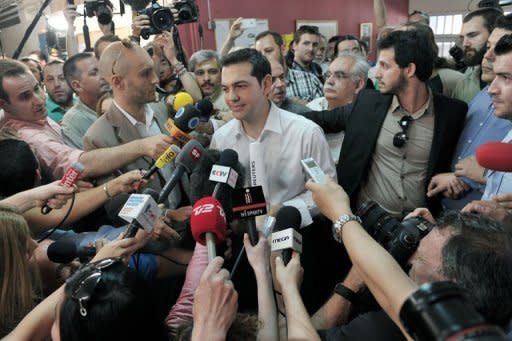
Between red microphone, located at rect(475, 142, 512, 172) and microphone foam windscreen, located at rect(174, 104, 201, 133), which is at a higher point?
microphone foam windscreen, located at rect(174, 104, 201, 133)

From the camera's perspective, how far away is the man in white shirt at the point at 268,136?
173 cm


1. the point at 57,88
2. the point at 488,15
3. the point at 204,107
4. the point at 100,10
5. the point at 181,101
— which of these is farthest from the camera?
the point at 57,88

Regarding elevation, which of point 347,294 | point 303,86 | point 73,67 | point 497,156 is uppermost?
point 73,67

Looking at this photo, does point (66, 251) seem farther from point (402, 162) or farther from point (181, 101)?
point (402, 162)

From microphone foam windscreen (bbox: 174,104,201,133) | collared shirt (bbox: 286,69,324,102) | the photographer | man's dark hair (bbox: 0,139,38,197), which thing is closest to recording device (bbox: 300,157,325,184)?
the photographer

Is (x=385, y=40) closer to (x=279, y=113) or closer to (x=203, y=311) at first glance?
(x=279, y=113)

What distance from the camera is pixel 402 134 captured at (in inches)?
70.9

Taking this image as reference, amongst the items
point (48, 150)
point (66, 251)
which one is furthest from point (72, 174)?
point (48, 150)

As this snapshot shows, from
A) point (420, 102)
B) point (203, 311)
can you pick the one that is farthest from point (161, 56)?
point (203, 311)

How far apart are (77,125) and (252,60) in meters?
1.09

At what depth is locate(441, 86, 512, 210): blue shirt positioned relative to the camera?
64.5 inches

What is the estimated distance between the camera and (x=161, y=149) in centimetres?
149

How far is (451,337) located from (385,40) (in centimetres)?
180

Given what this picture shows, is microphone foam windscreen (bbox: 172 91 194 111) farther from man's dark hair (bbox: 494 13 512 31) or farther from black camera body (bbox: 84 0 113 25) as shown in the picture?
man's dark hair (bbox: 494 13 512 31)
